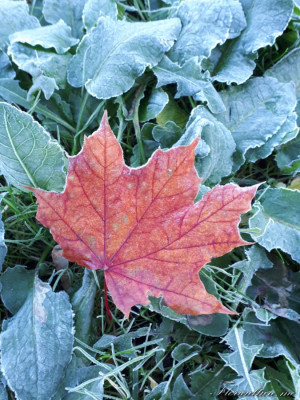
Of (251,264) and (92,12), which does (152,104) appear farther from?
(251,264)

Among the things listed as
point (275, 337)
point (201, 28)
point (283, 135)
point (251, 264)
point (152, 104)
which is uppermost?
point (201, 28)

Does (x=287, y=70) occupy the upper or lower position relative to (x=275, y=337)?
upper

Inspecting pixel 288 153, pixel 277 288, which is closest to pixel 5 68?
pixel 288 153

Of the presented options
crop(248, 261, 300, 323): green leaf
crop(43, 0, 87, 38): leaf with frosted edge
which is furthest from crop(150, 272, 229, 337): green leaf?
crop(43, 0, 87, 38): leaf with frosted edge

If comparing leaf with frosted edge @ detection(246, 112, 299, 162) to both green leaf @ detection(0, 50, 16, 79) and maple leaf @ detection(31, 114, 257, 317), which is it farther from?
green leaf @ detection(0, 50, 16, 79)

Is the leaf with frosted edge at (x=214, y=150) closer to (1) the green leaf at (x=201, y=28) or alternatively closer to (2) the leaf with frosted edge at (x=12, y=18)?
(1) the green leaf at (x=201, y=28)

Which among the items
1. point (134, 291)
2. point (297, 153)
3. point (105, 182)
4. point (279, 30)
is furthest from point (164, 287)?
point (279, 30)

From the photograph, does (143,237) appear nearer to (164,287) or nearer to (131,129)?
(164,287)
